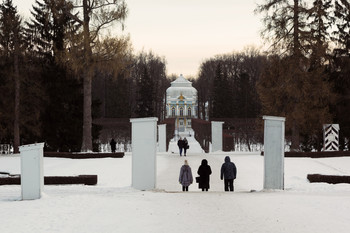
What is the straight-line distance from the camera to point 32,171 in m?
11.1

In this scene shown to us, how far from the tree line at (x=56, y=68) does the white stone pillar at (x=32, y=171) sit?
14.7m

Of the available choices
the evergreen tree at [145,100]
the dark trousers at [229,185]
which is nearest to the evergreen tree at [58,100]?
the dark trousers at [229,185]

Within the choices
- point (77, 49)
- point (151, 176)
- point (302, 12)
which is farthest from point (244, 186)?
point (302, 12)

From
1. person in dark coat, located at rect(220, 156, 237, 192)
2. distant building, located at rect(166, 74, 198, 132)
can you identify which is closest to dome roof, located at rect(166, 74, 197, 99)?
distant building, located at rect(166, 74, 198, 132)

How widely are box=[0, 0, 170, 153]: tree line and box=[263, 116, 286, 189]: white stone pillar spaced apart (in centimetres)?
1348

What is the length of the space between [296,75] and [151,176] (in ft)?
57.3

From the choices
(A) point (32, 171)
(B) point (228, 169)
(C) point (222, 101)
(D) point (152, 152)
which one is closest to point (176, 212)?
(A) point (32, 171)

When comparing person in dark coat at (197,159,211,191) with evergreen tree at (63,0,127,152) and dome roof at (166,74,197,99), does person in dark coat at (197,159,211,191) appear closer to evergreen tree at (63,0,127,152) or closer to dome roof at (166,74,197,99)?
evergreen tree at (63,0,127,152)

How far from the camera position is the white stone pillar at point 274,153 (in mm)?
13867

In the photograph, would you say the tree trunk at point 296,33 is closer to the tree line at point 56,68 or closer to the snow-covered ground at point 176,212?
the tree line at point 56,68

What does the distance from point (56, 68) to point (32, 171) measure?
75.3 feet

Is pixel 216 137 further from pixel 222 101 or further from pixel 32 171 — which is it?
pixel 222 101

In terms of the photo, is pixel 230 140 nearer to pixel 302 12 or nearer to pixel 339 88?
pixel 339 88

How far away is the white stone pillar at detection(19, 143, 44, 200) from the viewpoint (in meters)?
11.1
